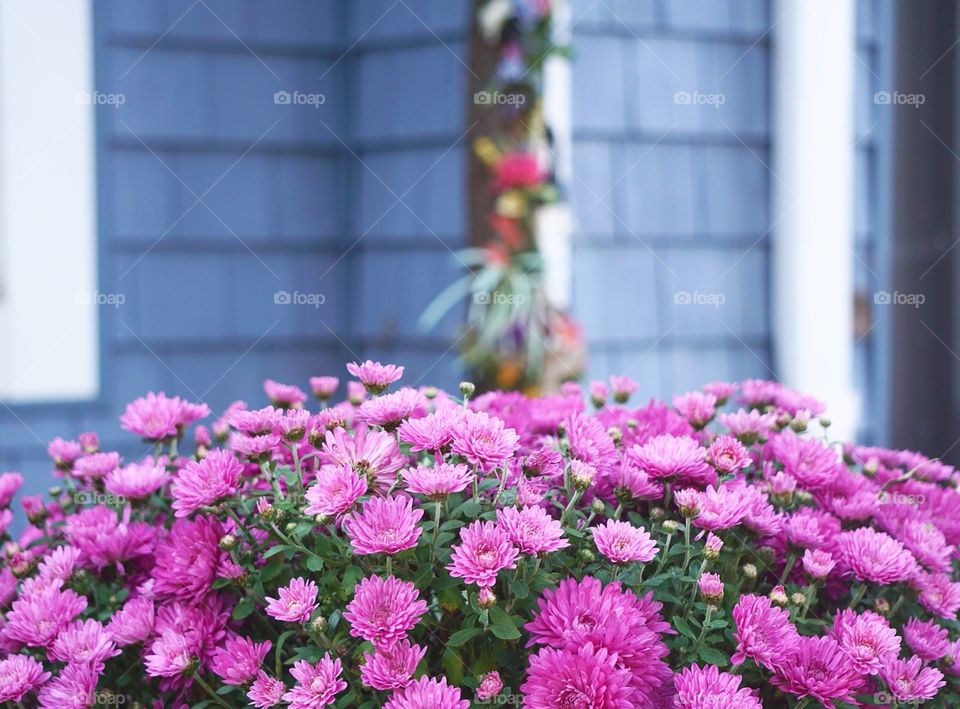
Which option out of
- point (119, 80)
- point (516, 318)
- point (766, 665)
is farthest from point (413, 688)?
point (119, 80)

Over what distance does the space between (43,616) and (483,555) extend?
0.34 m

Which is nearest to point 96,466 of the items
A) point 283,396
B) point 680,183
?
point 283,396

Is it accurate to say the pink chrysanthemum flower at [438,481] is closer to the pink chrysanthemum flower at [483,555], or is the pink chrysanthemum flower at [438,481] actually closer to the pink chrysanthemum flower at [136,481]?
the pink chrysanthemum flower at [483,555]

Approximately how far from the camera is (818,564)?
29.3 inches

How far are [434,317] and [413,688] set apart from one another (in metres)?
2.24

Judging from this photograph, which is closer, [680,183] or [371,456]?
[371,456]

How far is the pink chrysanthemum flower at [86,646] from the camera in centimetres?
73

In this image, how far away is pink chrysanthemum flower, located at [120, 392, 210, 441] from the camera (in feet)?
2.88

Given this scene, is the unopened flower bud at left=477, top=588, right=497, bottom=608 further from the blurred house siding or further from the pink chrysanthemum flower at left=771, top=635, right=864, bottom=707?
the blurred house siding

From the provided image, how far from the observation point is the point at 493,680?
666 millimetres

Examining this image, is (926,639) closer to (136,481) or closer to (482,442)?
(482,442)

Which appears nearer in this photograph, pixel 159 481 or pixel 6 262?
pixel 159 481

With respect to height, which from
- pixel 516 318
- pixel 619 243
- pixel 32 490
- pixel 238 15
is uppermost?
pixel 238 15

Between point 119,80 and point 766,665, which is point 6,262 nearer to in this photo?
point 119,80
